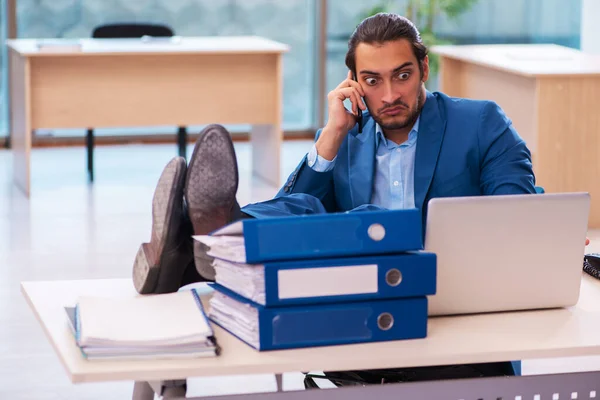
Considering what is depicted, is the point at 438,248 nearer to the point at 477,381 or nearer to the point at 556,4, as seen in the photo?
the point at 477,381

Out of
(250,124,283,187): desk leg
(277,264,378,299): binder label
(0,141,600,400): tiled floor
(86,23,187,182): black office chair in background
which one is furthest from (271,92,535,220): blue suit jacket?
(86,23,187,182): black office chair in background

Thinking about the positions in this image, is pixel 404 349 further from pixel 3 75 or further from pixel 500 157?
pixel 3 75

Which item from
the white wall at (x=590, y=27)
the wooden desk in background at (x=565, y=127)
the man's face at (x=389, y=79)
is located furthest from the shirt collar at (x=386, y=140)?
the white wall at (x=590, y=27)

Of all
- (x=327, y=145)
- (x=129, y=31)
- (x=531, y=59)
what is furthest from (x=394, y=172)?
(x=129, y=31)

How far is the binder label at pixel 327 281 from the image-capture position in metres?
1.66

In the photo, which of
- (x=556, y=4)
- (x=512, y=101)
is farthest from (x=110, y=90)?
(x=556, y=4)

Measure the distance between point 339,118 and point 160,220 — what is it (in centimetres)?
60

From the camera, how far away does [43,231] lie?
5.29 m

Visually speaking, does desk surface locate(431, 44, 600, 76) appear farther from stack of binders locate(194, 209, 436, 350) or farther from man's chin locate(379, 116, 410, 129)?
stack of binders locate(194, 209, 436, 350)

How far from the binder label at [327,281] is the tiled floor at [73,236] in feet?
2.96

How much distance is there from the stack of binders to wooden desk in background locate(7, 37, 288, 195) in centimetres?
448

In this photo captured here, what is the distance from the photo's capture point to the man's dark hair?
2.37 meters

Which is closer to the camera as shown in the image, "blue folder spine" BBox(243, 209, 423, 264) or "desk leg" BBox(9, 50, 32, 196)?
"blue folder spine" BBox(243, 209, 423, 264)

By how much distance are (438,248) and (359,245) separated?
19cm
